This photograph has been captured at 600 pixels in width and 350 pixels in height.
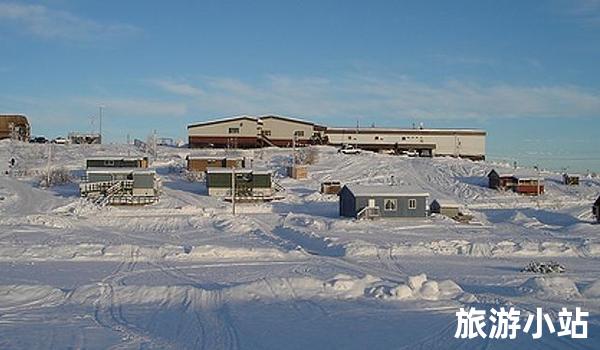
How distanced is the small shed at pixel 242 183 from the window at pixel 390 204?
1097cm

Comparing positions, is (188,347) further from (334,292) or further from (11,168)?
(11,168)

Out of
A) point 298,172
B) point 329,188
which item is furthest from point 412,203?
point 298,172

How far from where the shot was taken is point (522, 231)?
31797mm

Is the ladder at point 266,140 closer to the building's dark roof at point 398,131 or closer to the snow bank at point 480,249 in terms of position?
the building's dark roof at point 398,131

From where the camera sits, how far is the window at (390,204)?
1438 inches

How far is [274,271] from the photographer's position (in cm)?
1819

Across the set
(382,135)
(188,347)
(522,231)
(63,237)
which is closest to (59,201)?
(63,237)

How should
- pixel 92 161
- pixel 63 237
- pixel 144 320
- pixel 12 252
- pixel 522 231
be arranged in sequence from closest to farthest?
1. pixel 144 320
2. pixel 12 252
3. pixel 63 237
4. pixel 522 231
5. pixel 92 161

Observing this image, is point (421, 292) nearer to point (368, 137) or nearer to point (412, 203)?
point (412, 203)

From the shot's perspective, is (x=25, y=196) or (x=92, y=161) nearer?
(x=25, y=196)

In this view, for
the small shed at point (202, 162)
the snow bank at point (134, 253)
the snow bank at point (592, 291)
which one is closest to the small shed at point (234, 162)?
the small shed at point (202, 162)

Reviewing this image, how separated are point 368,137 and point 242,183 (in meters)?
34.7

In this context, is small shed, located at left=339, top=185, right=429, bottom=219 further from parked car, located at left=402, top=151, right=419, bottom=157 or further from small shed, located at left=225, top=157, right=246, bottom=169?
parked car, located at left=402, top=151, right=419, bottom=157

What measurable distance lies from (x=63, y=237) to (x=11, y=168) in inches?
1307
